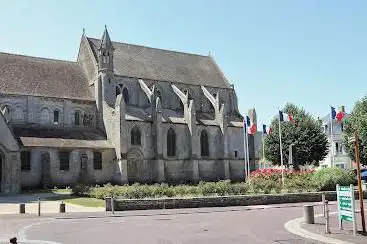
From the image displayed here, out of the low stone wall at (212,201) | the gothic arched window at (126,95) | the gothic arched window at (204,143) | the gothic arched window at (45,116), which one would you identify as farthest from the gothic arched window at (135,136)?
the low stone wall at (212,201)

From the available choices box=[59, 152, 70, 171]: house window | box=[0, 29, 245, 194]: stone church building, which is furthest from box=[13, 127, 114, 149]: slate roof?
box=[59, 152, 70, 171]: house window

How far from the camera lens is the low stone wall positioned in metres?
27.3

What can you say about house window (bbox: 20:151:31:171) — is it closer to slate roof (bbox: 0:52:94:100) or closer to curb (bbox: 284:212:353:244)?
slate roof (bbox: 0:52:94:100)

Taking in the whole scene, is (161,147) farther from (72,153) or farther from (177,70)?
(177,70)

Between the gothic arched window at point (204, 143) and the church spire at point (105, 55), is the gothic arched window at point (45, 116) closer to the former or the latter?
the church spire at point (105, 55)

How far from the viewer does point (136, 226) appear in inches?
733

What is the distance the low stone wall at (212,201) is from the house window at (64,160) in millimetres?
23005

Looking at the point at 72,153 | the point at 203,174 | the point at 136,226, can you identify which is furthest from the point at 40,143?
the point at 136,226

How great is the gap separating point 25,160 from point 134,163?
1240cm

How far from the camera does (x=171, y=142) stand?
56938mm

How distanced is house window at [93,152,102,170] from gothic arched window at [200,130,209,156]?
565 inches

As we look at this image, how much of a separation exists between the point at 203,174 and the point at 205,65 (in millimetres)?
19726

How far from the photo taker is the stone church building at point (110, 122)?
157 ft

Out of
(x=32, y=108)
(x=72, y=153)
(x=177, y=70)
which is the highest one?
(x=177, y=70)
